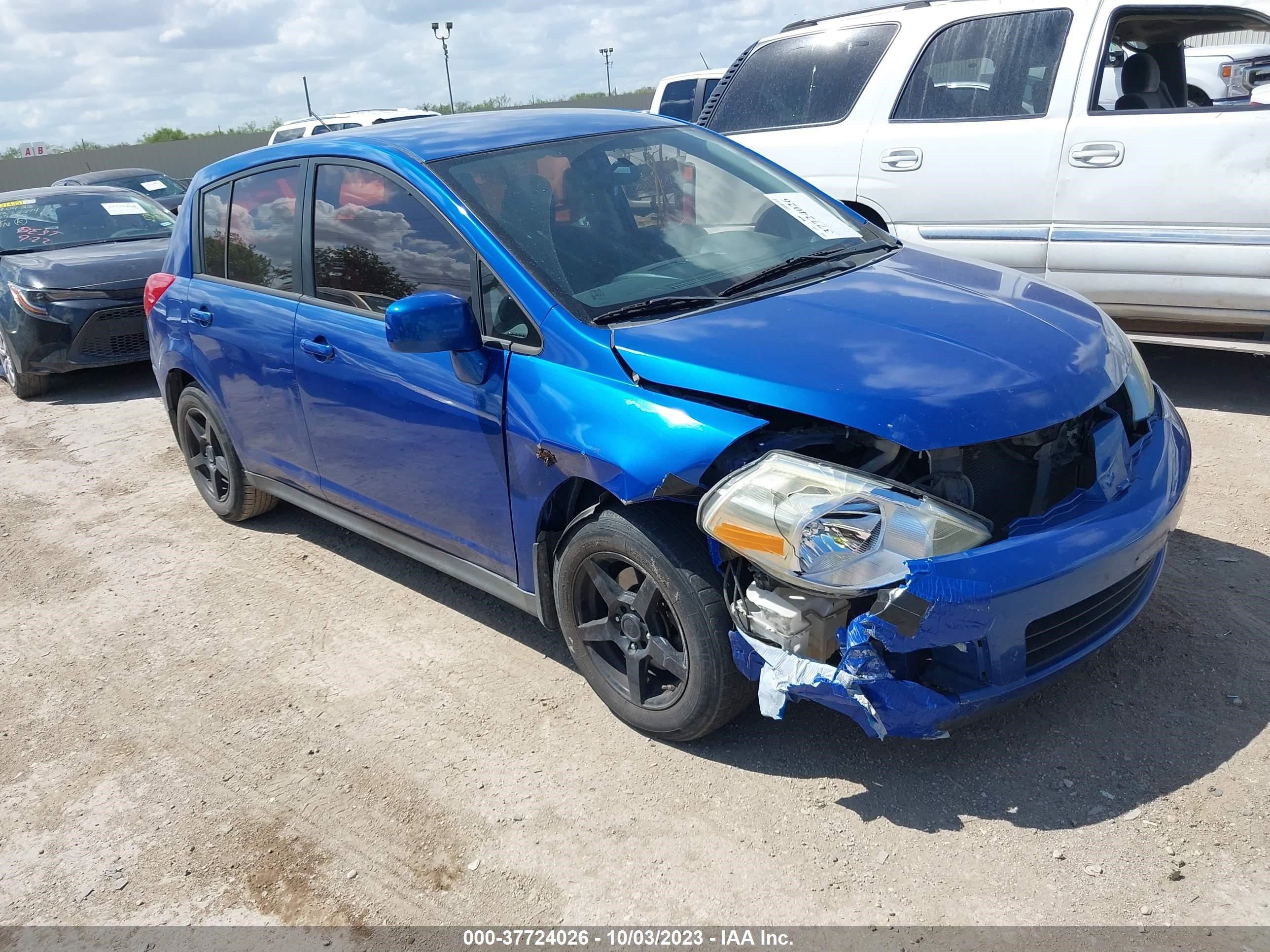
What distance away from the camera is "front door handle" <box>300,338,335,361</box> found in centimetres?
386

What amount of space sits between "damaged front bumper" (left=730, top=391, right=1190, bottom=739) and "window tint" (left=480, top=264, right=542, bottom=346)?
3.67 feet

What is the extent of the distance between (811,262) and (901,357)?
90 cm

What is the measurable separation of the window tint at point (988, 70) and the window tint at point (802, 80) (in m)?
0.35

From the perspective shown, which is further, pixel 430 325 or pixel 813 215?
pixel 813 215

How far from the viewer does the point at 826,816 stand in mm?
2787

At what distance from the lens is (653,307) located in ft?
10.4

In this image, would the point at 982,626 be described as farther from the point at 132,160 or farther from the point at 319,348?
the point at 132,160

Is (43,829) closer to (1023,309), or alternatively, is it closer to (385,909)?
(385,909)

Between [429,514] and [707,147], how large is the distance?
183cm

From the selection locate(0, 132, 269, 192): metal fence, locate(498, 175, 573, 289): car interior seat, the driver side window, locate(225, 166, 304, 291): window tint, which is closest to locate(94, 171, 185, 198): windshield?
locate(225, 166, 304, 291): window tint

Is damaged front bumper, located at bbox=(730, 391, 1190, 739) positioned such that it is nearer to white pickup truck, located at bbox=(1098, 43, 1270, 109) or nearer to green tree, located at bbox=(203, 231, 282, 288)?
green tree, located at bbox=(203, 231, 282, 288)

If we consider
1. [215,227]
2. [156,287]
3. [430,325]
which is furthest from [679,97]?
[430,325]

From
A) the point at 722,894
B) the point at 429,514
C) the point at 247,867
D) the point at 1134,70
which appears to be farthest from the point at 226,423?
the point at 1134,70

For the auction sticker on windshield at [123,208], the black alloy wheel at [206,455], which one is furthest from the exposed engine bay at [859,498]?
the auction sticker on windshield at [123,208]
